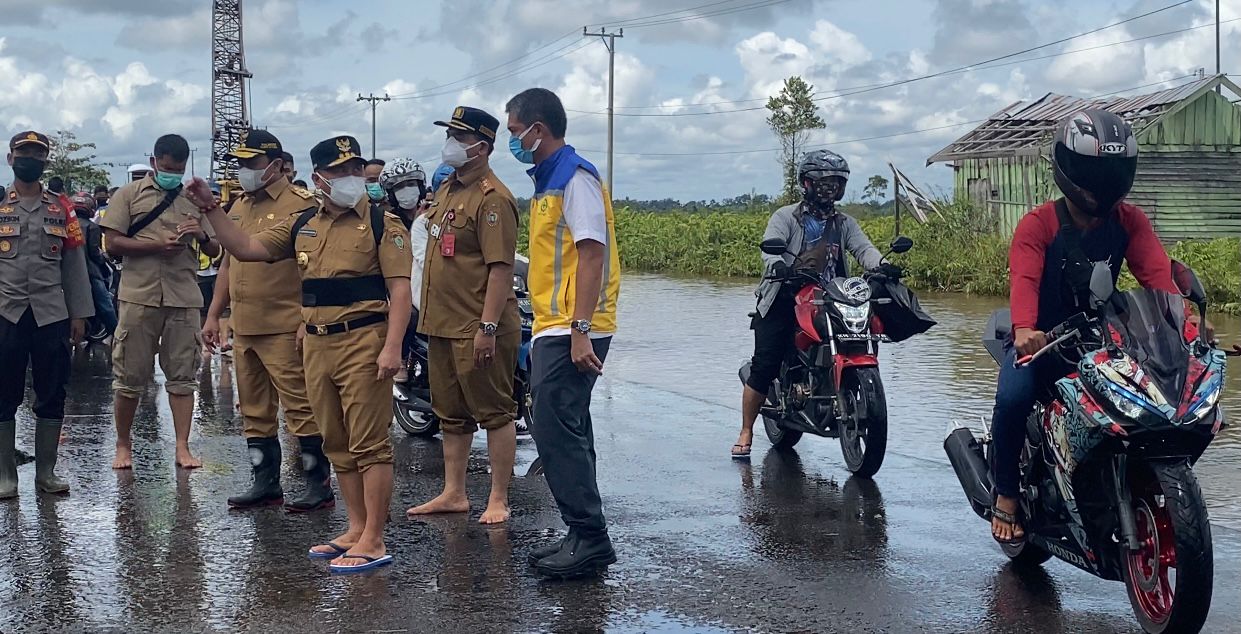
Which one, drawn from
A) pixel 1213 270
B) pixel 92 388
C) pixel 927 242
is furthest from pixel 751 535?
pixel 927 242

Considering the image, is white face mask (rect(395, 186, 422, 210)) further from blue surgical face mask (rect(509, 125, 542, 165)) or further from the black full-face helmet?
blue surgical face mask (rect(509, 125, 542, 165))

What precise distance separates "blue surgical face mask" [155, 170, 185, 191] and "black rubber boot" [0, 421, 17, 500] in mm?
1488

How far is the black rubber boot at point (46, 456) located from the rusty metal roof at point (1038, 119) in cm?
2400

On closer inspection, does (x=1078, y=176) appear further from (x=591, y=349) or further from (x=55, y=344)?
(x=55, y=344)

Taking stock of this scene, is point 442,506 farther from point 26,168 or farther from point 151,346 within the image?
point 26,168

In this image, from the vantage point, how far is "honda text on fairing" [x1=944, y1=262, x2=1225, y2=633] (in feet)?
14.6

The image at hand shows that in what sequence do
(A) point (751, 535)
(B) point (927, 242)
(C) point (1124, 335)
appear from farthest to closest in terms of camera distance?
(B) point (927, 242) < (A) point (751, 535) < (C) point (1124, 335)

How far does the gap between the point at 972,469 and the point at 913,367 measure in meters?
7.18

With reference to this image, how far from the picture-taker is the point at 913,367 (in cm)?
1304

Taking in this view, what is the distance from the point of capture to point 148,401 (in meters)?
10.7

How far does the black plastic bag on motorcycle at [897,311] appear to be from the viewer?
7945mm

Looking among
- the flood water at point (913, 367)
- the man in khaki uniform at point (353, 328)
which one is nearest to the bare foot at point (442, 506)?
the man in khaki uniform at point (353, 328)

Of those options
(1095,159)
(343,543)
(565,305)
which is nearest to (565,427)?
(565,305)

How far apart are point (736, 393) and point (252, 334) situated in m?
5.35
